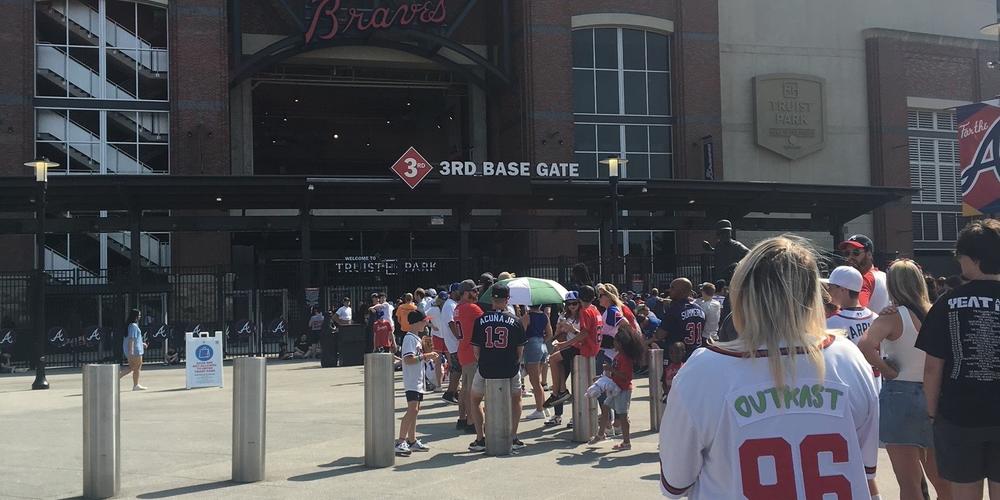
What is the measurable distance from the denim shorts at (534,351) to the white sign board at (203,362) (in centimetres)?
876

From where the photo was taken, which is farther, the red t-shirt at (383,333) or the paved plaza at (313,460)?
the red t-shirt at (383,333)

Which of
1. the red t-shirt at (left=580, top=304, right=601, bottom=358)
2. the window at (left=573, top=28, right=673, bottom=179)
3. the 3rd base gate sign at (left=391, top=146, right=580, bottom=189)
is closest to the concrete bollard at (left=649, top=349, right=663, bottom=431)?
the red t-shirt at (left=580, top=304, right=601, bottom=358)

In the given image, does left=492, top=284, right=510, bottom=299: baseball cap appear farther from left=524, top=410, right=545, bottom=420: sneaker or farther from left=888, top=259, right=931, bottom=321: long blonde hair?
left=888, top=259, right=931, bottom=321: long blonde hair

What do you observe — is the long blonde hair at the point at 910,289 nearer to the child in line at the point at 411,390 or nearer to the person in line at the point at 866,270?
the person in line at the point at 866,270

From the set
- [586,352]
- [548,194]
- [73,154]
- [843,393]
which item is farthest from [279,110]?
[843,393]

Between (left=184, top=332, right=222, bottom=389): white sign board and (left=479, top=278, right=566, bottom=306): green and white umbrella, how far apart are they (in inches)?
302

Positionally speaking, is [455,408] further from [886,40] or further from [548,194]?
[886,40]

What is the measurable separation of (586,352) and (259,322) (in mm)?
18007

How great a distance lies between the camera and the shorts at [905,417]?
6090mm

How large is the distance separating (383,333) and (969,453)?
48.5 feet

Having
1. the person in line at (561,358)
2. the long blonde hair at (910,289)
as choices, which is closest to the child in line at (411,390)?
the person in line at (561,358)

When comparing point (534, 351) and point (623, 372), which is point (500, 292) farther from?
point (534, 351)

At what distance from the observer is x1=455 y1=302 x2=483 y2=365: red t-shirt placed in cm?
1138

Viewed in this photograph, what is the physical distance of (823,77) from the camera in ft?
140
